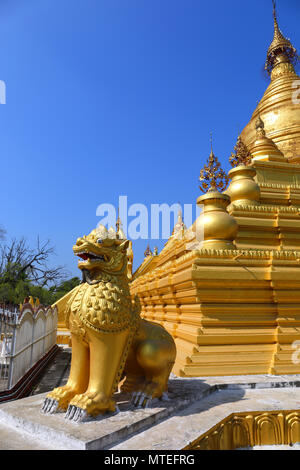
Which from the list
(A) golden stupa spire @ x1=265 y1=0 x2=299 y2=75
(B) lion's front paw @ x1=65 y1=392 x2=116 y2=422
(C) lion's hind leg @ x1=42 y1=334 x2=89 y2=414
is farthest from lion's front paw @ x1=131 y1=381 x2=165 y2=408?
(A) golden stupa spire @ x1=265 y1=0 x2=299 y2=75

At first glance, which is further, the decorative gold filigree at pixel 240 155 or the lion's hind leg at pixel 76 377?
the decorative gold filigree at pixel 240 155

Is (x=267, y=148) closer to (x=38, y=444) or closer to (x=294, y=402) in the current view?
(x=294, y=402)

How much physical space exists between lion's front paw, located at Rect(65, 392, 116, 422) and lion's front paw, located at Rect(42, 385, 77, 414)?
209mm

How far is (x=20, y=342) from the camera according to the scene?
5.98m

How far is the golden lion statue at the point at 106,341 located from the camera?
9.52 feet

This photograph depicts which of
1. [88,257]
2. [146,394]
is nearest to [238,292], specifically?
[146,394]

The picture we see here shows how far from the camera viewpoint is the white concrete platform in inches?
93.3

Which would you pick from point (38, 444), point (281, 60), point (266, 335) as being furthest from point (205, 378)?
point (281, 60)

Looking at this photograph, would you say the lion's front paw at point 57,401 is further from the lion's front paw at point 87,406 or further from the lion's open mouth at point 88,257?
the lion's open mouth at point 88,257

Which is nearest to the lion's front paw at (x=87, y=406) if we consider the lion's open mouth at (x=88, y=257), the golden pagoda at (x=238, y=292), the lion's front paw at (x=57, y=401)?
the lion's front paw at (x=57, y=401)

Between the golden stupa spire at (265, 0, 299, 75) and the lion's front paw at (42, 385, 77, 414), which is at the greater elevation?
the golden stupa spire at (265, 0, 299, 75)

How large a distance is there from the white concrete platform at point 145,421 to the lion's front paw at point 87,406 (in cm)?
6

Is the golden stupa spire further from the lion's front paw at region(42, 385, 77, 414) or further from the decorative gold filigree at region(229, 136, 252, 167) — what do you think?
the lion's front paw at region(42, 385, 77, 414)

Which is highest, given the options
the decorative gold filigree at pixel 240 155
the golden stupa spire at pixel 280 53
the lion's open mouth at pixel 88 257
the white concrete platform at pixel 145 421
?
the golden stupa spire at pixel 280 53
